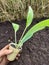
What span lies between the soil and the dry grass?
118mm

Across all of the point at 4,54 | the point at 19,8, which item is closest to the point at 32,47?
the point at 4,54

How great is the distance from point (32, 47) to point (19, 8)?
1.57 feet

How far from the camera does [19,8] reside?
195cm

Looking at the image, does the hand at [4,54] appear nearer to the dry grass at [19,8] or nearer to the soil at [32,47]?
the soil at [32,47]

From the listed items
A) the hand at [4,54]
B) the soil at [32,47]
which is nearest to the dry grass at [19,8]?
the soil at [32,47]

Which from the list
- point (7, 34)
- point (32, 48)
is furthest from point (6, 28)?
point (32, 48)

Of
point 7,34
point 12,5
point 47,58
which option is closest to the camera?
point 47,58

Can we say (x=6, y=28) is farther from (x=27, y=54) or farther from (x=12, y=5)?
(x=27, y=54)

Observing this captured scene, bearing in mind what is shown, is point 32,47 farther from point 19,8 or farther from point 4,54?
point 19,8

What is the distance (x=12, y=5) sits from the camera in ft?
6.39

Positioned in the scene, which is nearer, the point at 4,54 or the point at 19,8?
the point at 4,54

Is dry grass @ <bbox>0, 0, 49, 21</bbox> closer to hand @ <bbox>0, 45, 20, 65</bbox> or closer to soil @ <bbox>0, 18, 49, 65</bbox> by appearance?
soil @ <bbox>0, 18, 49, 65</bbox>

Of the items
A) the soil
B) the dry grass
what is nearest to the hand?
the soil

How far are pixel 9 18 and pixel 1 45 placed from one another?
0.36 meters
